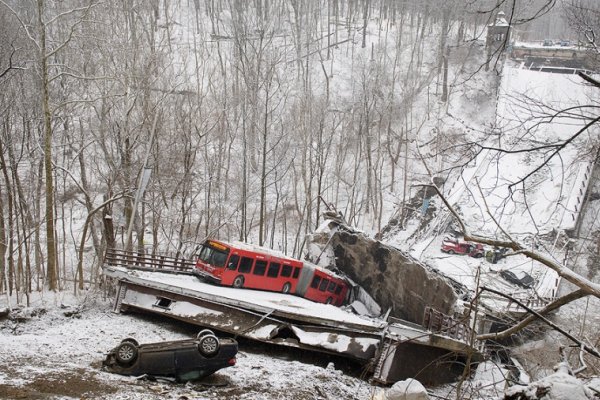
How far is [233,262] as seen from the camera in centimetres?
1684

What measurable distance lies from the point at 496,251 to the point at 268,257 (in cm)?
1410

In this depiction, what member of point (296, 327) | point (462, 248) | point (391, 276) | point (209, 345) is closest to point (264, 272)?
point (391, 276)

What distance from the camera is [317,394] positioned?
30.9ft

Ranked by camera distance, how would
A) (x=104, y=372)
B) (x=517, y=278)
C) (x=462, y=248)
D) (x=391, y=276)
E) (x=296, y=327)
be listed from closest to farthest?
(x=104, y=372) → (x=296, y=327) → (x=391, y=276) → (x=517, y=278) → (x=462, y=248)

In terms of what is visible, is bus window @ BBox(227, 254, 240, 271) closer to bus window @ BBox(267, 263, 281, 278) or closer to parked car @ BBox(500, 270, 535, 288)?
bus window @ BBox(267, 263, 281, 278)

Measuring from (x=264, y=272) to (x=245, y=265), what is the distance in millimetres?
889

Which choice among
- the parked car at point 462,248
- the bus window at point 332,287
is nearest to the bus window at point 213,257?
the bus window at point 332,287

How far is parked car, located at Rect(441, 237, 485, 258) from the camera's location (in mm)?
27750

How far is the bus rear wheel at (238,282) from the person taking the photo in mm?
17031

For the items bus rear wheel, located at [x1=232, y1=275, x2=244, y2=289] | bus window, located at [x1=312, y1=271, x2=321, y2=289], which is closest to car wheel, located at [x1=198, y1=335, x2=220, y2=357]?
bus rear wheel, located at [x1=232, y1=275, x2=244, y2=289]

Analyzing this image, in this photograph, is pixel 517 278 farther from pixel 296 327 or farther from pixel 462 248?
pixel 296 327

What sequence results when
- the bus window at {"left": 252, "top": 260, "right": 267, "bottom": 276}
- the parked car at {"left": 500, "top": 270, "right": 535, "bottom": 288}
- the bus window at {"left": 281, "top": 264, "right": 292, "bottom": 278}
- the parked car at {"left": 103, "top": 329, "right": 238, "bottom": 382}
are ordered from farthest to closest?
the parked car at {"left": 500, "top": 270, "right": 535, "bottom": 288}, the bus window at {"left": 281, "top": 264, "right": 292, "bottom": 278}, the bus window at {"left": 252, "top": 260, "right": 267, "bottom": 276}, the parked car at {"left": 103, "top": 329, "right": 238, "bottom": 382}

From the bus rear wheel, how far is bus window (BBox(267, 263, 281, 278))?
1.09 meters

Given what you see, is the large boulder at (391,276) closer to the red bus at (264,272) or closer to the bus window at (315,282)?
the red bus at (264,272)
